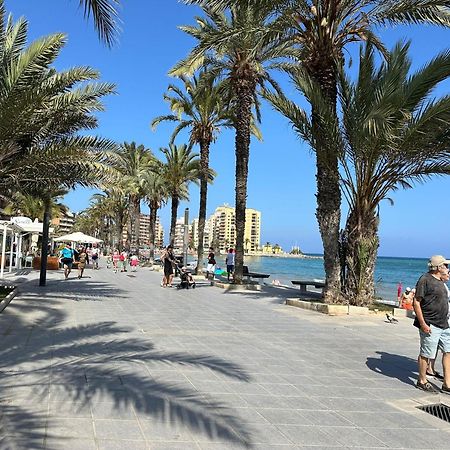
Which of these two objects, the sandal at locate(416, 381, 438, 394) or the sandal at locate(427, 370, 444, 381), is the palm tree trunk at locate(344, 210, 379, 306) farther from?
the sandal at locate(416, 381, 438, 394)

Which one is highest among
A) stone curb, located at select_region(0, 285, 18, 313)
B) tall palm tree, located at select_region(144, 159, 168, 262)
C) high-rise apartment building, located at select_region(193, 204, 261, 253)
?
high-rise apartment building, located at select_region(193, 204, 261, 253)

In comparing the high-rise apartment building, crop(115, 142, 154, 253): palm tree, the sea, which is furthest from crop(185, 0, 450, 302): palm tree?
the high-rise apartment building

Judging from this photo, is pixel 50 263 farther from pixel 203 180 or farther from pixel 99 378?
pixel 99 378

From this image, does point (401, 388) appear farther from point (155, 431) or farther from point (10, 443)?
point (10, 443)

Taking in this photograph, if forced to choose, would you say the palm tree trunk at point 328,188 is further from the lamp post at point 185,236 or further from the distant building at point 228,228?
the distant building at point 228,228

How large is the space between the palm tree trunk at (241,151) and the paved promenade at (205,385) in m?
9.48

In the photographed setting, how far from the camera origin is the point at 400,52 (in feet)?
40.9

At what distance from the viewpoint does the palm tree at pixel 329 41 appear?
12977mm

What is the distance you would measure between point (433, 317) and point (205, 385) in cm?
273

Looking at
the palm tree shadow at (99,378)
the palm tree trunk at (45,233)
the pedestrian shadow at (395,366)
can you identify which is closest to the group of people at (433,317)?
the pedestrian shadow at (395,366)

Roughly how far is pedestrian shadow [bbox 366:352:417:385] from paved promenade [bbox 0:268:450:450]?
15 millimetres

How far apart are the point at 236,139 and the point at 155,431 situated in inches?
674

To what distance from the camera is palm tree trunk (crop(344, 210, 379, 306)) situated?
13062 millimetres

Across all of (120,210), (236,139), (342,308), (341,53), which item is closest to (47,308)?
(342,308)
